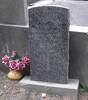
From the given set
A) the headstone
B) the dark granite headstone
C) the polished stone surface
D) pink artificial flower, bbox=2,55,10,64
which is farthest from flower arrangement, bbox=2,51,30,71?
the polished stone surface

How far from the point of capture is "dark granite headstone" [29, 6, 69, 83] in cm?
406

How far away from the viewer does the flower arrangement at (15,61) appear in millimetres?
4547

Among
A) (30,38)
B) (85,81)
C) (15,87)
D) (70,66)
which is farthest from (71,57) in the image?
(15,87)

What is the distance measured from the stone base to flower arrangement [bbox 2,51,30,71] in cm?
25

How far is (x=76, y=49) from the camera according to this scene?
4.34 m

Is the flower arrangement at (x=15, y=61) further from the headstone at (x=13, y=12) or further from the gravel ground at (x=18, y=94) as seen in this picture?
the headstone at (x=13, y=12)

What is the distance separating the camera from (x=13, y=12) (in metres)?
4.67

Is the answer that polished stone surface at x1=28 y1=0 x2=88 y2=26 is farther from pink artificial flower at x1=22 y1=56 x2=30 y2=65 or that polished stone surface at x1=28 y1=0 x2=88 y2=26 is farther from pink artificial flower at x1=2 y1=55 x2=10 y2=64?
pink artificial flower at x1=2 y1=55 x2=10 y2=64

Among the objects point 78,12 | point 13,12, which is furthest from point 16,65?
point 78,12

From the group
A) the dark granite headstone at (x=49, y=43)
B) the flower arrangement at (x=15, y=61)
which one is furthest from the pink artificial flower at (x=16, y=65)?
the dark granite headstone at (x=49, y=43)

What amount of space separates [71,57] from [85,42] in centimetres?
34

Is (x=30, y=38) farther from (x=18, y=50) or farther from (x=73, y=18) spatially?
(x=73, y=18)

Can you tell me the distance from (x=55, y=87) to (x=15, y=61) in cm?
85

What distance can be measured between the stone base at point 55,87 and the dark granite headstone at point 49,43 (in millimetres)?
91
